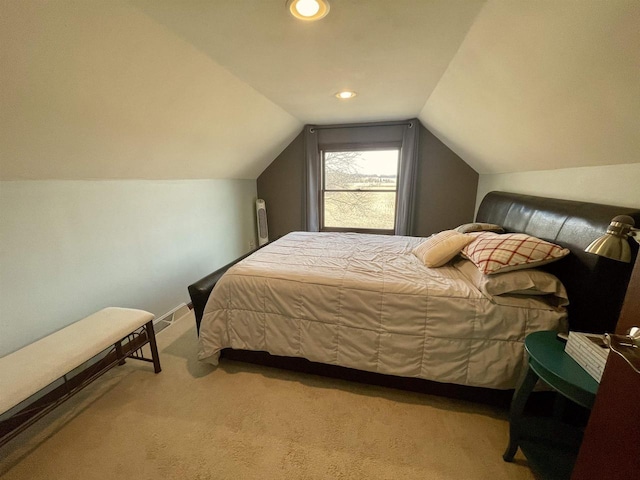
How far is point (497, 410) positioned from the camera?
61.4 inches

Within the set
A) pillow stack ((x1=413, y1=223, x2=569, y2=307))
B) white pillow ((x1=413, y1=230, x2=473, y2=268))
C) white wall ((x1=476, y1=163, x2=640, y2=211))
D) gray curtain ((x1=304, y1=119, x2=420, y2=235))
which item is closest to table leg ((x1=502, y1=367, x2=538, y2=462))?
pillow stack ((x1=413, y1=223, x2=569, y2=307))

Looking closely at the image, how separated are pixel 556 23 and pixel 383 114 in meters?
2.15

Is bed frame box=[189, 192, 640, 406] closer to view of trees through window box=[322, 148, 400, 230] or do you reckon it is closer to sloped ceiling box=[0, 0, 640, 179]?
sloped ceiling box=[0, 0, 640, 179]

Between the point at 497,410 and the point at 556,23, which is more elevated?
the point at 556,23

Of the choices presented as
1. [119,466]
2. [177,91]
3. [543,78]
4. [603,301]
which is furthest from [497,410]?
[177,91]

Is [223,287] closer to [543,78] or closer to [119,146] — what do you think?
[119,146]

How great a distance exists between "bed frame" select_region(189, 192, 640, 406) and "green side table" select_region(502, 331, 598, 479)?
21 centimetres

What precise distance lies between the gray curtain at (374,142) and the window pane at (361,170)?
0.54ft

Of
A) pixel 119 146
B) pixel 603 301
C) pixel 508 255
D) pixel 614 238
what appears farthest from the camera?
pixel 119 146

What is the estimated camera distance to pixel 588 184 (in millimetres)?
1532

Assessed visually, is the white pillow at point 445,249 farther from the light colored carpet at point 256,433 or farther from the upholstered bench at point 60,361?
the upholstered bench at point 60,361

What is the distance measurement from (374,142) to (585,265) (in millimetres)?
2813

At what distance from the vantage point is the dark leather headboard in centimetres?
114

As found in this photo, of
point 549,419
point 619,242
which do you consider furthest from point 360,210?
point 619,242
